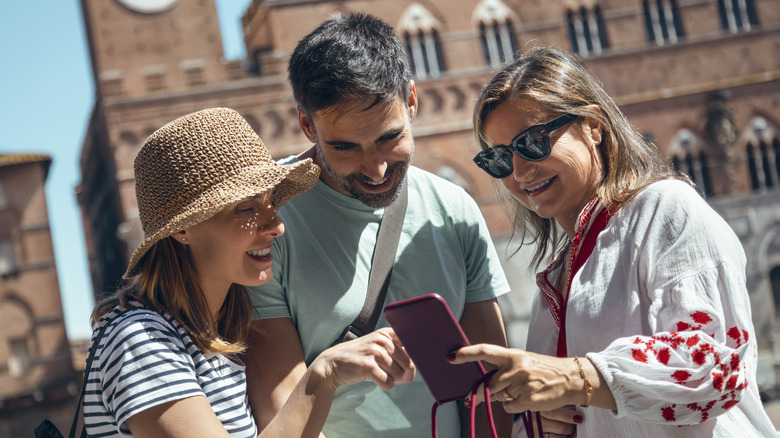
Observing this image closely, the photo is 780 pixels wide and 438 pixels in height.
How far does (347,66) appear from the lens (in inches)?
82.5

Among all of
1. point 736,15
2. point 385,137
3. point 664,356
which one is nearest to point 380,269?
point 385,137

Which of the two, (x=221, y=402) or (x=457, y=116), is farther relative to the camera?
(x=457, y=116)

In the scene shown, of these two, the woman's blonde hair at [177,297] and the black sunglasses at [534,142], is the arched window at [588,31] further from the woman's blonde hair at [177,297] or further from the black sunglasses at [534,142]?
the woman's blonde hair at [177,297]

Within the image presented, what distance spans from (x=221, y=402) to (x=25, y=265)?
16372 mm

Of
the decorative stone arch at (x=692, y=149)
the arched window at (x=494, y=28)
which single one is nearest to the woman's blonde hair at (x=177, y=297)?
the arched window at (x=494, y=28)

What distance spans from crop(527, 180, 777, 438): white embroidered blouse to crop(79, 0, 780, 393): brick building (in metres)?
13.6

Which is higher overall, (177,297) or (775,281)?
(177,297)

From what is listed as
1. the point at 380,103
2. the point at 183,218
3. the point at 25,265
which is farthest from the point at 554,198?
the point at 25,265

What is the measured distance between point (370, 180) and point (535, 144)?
43 centimetres

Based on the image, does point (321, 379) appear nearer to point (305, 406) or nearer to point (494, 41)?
point (305, 406)

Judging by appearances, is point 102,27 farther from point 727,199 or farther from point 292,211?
point 292,211

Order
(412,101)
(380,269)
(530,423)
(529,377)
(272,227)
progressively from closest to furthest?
(529,377) → (530,423) → (272,227) → (380,269) → (412,101)

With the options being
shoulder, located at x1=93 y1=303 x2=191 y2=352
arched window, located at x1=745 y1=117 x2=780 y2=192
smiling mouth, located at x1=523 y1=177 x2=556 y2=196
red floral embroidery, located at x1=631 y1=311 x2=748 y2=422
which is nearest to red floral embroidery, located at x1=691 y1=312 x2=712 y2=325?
red floral embroidery, located at x1=631 y1=311 x2=748 y2=422

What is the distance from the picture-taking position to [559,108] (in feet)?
6.49
